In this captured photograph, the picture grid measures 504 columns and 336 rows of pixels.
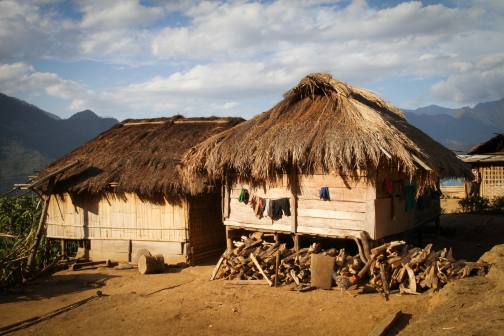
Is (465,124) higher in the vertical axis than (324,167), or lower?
higher

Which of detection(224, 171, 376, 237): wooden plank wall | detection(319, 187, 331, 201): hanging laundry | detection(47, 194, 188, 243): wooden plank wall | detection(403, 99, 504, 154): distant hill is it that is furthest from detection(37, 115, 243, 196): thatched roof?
detection(403, 99, 504, 154): distant hill

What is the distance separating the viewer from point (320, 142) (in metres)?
8.42

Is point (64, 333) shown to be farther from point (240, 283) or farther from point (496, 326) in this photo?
point (496, 326)

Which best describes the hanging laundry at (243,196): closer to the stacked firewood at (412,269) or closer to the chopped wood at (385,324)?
the stacked firewood at (412,269)

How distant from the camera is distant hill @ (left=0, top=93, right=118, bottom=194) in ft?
116

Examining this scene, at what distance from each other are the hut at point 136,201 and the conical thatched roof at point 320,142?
1.72 meters

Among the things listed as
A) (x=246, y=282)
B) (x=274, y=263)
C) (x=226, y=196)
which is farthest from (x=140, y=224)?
(x=274, y=263)

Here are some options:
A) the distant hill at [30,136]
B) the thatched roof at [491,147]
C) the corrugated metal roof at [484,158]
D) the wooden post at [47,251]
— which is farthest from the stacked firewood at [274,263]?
the distant hill at [30,136]

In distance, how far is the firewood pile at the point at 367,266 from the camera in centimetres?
723

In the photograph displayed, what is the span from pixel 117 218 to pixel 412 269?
28.7 ft

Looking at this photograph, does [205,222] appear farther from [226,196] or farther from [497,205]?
[497,205]

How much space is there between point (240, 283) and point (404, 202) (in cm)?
428

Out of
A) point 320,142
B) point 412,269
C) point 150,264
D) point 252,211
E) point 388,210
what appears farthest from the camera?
point 150,264

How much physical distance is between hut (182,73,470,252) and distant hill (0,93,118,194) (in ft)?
89.3
